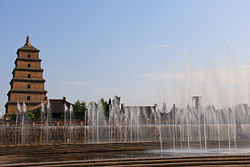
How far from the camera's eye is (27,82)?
5059cm

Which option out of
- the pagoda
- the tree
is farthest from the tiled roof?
the tree

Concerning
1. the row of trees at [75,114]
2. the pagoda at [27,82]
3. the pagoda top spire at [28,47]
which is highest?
the pagoda top spire at [28,47]

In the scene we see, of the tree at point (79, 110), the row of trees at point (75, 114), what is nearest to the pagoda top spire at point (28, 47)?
the row of trees at point (75, 114)

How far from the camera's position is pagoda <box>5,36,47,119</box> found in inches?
1945

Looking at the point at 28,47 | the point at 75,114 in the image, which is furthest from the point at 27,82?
the point at 75,114

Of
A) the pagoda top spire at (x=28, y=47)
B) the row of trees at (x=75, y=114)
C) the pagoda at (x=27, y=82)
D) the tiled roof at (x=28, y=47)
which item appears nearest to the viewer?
the row of trees at (x=75, y=114)

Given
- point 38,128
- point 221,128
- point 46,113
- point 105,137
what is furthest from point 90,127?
point 46,113

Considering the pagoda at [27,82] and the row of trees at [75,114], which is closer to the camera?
the row of trees at [75,114]

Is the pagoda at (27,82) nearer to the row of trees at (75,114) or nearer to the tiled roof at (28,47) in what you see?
the tiled roof at (28,47)

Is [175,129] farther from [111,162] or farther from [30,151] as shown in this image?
[111,162]

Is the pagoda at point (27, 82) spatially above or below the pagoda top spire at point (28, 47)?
below

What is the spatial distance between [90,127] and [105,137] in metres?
2.18

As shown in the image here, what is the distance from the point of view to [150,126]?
98.9 feet

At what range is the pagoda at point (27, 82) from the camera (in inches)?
1945
